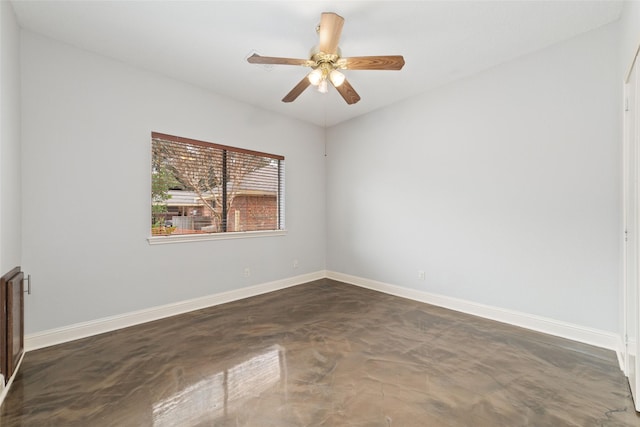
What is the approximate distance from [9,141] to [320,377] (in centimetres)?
291

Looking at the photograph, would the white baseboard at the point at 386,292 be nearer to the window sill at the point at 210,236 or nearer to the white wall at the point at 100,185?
the white wall at the point at 100,185

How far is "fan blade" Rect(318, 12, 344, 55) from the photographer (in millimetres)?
1932

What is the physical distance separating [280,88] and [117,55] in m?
1.73

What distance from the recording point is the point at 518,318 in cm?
297

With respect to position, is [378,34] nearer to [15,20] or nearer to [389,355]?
[389,355]

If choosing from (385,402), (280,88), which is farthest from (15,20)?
(385,402)

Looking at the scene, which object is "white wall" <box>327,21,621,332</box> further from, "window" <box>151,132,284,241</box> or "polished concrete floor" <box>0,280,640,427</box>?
"window" <box>151,132,284,241</box>

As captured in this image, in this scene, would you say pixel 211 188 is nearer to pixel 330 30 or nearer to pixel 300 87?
pixel 300 87

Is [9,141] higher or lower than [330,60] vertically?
lower

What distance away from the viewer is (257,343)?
8.61 feet

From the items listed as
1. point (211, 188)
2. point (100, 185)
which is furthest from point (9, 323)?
point (211, 188)

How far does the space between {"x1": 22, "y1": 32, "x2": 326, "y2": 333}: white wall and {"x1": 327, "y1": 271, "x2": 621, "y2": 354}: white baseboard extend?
2.41 meters

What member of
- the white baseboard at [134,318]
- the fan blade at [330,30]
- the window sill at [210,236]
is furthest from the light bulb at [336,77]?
the white baseboard at [134,318]

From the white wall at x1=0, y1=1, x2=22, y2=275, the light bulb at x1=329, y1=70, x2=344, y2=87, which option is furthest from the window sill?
the light bulb at x1=329, y1=70, x2=344, y2=87
